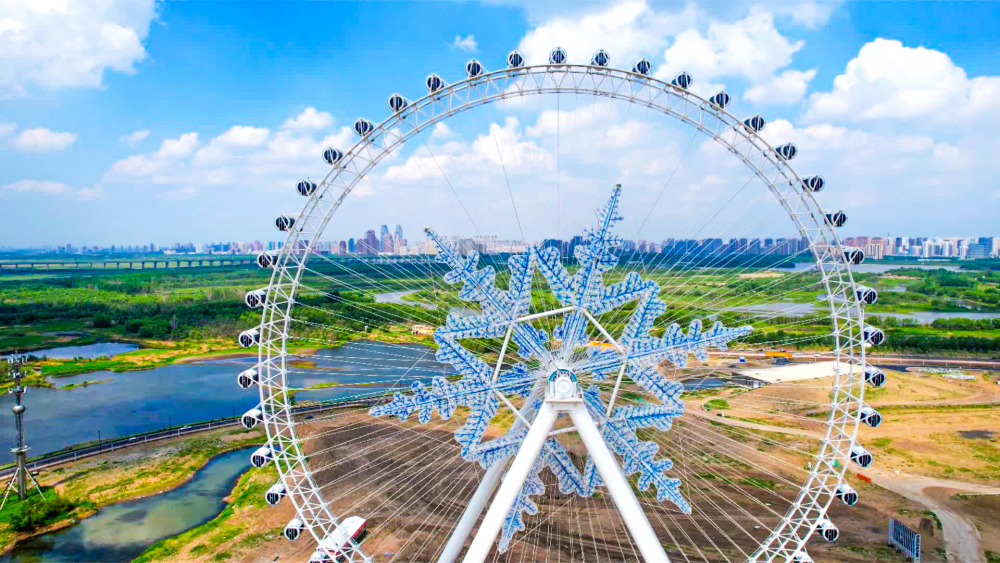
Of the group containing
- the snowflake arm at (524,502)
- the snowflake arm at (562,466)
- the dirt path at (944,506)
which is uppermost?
the snowflake arm at (562,466)

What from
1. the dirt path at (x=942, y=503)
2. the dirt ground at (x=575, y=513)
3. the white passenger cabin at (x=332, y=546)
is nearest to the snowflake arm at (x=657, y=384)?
the dirt ground at (x=575, y=513)

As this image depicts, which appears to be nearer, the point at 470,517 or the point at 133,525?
the point at 470,517

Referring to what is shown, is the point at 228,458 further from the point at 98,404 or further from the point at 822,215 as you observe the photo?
the point at 822,215

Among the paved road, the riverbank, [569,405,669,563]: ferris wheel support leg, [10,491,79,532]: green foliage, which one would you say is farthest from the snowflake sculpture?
the paved road

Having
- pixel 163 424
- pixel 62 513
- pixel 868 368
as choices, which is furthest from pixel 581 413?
pixel 163 424

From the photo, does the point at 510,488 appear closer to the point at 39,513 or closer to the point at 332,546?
the point at 332,546

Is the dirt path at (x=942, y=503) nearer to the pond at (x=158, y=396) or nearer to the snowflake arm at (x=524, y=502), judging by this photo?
the snowflake arm at (x=524, y=502)

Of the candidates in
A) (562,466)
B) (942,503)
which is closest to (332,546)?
(562,466)
